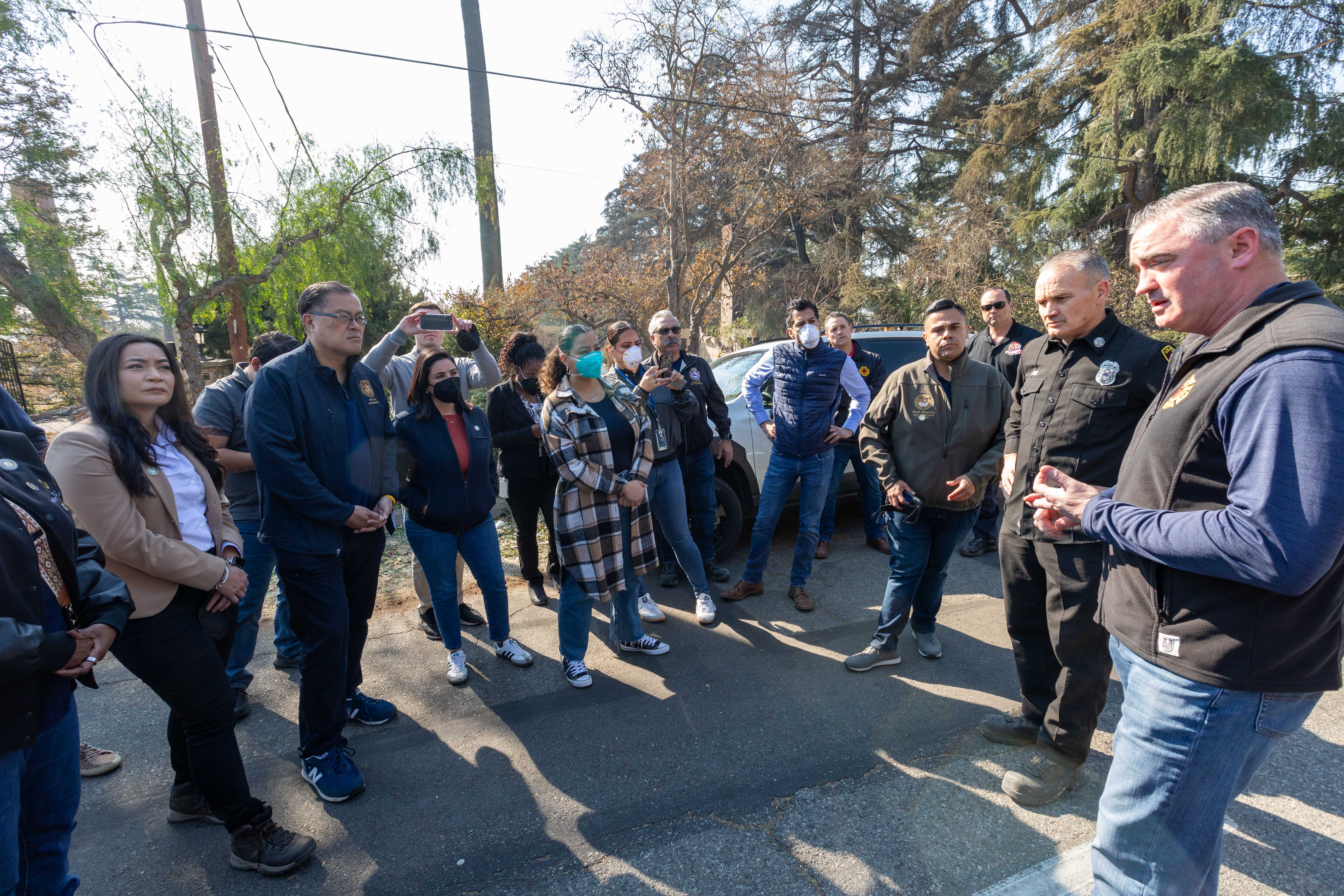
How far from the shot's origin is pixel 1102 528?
5.27ft

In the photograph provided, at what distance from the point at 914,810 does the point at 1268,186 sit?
18020 mm

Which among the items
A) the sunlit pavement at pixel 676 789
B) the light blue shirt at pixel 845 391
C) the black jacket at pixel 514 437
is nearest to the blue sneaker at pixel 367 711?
the sunlit pavement at pixel 676 789

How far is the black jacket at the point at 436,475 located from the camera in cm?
331

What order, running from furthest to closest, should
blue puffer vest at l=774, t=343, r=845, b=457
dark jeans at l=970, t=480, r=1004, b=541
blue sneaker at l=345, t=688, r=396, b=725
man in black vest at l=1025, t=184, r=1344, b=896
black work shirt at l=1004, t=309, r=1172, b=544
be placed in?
dark jeans at l=970, t=480, r=1004, b=541 < blue puffer vest at l=774, t=343, r=845, b=457 < blue sneaker at l=345, t=688, r=396, b=725 < black work shirt at l=1004, t=309, r=1172, b=544 < man in black vest at l=1025, t=184, r=1344, b=896

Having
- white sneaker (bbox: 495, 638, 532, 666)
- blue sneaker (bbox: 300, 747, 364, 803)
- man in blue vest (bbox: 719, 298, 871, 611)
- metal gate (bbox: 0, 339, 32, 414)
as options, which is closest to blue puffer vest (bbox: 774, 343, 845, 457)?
man in blue vest (bbox: 719, 298, 871, 611)

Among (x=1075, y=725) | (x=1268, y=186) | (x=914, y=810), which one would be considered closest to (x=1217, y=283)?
(x=1075, y=725)

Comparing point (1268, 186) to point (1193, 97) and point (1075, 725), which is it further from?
point (1075, 725)

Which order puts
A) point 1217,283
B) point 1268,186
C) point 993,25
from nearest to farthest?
1. point 1217,283
2. point 1268,186
3. point 993,25

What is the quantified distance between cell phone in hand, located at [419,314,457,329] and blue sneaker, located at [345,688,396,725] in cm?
193

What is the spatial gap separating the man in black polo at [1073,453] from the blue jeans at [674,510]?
1900mm

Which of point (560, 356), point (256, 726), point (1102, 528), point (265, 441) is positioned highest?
point (560, 356)

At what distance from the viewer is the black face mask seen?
3.30 meters

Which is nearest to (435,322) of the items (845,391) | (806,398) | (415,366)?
(415,366)

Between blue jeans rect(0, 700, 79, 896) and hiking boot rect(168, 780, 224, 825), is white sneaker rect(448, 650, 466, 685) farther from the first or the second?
blue jeans rect(0, 700, 79, 896)
